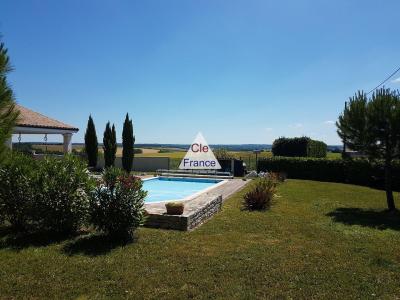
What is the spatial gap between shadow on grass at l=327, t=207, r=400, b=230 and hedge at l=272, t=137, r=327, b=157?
69.3 ft

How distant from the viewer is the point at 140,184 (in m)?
8.53

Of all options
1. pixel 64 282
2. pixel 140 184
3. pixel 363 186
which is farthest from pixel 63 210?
pixel 363 186

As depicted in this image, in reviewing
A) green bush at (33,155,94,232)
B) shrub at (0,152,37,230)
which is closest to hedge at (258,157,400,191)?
green bush at (33,155,94,232)

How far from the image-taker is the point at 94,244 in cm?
794

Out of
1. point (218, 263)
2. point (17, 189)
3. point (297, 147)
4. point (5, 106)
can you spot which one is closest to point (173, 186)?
point (17, 189)

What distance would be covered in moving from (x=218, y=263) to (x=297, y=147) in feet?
97.9

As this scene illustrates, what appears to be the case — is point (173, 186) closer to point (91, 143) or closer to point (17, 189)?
point (91, 143)

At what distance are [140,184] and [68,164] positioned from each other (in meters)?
1.89

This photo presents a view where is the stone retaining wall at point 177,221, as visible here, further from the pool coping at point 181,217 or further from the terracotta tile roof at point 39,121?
the terracotta tile roof at point 39,121

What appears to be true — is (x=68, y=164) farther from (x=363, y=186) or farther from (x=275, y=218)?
(x=363, y=186)

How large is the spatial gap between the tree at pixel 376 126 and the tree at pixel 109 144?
62.1 feet

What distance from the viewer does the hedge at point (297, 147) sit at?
114 ft

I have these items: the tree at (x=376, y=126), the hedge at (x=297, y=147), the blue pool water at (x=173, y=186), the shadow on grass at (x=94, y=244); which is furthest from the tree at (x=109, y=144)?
the shadow on grass at (x=94, y=244)

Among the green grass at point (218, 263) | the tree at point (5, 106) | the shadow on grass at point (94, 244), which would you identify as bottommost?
the green grass at point (218, 263)
